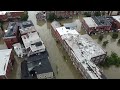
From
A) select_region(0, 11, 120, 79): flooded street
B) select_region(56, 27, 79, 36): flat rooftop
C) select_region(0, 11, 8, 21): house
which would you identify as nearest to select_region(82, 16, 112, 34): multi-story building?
select_region(0, 11, 120, 79): flooded street

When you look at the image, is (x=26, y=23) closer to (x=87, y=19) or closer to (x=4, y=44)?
(x=4, y=44)

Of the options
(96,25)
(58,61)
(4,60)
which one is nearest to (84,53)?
(58,61)

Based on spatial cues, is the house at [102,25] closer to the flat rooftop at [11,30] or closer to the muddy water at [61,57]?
the muddy water at [61,57]

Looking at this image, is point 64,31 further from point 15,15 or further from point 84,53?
point 15,15

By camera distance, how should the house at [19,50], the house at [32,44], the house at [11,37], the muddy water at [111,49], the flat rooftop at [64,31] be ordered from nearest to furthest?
the muddy water at [111,49], the house at [32,44], the house at [19,50], the house at [11,37], the flat rooftop at [64,31]

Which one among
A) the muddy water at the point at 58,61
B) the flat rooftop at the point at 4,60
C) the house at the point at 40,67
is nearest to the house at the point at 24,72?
the house at the point at 40,67

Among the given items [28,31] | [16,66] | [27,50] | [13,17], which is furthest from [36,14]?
[16,66]
